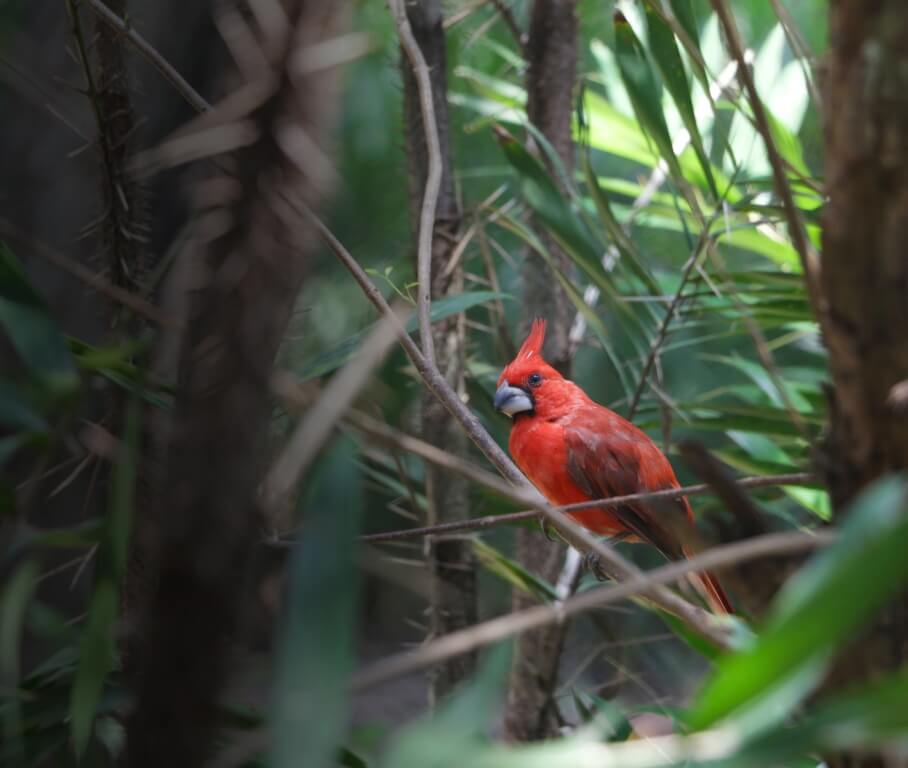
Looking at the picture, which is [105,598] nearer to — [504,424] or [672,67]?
[672,67]

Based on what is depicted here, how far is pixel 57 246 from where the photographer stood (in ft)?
9.43

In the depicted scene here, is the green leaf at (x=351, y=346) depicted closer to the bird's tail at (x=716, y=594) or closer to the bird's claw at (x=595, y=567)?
the bird's claw at (x=595, y=567)

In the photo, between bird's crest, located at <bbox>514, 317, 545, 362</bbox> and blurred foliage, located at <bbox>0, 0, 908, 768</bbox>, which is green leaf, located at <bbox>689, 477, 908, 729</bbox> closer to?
blurred foliage, located at <bbox>0, 0, 908, 768</bbox>

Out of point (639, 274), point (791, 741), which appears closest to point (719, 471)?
point (791, 741)

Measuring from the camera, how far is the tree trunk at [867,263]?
679 mm

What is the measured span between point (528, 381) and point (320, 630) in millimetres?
1694

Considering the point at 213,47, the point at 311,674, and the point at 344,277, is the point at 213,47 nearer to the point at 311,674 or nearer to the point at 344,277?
the point at 344,277

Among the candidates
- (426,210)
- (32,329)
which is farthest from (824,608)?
(426,210)

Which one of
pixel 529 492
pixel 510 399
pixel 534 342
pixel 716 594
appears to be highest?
pixel 529 492

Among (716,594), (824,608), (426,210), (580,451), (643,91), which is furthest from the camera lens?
(580,451)

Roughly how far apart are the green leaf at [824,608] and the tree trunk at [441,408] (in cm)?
141

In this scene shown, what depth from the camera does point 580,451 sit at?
2152mm

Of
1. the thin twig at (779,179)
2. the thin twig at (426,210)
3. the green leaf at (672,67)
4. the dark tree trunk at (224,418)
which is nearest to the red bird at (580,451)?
the green leaf at (672,67)

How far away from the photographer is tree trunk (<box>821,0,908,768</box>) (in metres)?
0.68
